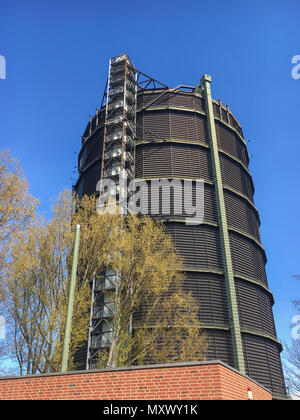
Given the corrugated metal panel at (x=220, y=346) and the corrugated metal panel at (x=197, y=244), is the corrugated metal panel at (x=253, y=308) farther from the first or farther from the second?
the corrugated metal panel at (x=197, y=244)

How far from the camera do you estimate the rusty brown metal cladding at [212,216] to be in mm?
19000

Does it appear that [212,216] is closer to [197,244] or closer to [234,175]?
[197,244]

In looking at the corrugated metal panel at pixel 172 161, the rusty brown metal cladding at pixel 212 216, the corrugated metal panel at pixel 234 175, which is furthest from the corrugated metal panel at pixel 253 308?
the corrugated metal panel at pixel 172 161

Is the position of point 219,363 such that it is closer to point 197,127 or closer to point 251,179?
point 197,127

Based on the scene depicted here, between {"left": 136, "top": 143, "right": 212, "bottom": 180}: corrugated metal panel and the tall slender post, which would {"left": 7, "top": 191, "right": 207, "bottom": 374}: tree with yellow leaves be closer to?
the tall slender post

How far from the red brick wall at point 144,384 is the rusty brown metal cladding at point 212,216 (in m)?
10.4

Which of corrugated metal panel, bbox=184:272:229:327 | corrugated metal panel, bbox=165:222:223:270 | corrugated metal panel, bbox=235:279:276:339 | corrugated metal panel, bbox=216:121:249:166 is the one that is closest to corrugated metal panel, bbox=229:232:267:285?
corrugated metal panel, bbox=235:279:276:339

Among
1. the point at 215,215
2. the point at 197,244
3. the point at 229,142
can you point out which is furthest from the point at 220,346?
the point at 229,142

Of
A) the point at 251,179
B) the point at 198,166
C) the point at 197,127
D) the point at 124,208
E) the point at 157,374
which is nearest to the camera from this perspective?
the point at 157,374

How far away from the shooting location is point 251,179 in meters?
28.4
